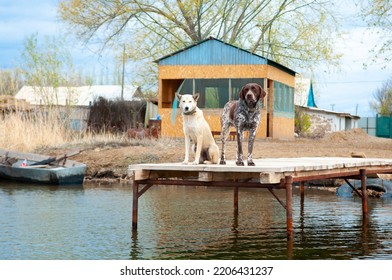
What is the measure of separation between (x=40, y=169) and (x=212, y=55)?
11609 millimetres

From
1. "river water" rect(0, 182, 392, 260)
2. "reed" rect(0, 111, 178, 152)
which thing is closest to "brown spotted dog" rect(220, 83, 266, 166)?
"river water" rect(0, 182, 392, 260)

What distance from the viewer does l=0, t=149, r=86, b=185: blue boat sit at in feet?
71.2

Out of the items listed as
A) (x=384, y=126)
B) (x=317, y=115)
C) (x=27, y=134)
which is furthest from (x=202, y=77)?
(x=384, y=126)

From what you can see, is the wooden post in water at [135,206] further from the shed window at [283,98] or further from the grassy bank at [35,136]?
the shed window at [283,98]

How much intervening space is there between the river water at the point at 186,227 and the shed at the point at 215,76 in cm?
1172

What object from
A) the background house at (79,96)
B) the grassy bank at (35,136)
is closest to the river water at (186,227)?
the grassy bank at (35,136)

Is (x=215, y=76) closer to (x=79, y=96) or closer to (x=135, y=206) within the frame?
(x=79, y=96)

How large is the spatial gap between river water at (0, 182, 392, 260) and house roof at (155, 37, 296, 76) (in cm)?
1221

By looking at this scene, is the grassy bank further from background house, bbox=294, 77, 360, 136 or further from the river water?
background house, bbox=294, 77, 360, 136

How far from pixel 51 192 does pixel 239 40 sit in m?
21.7

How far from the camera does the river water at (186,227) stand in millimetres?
11062
